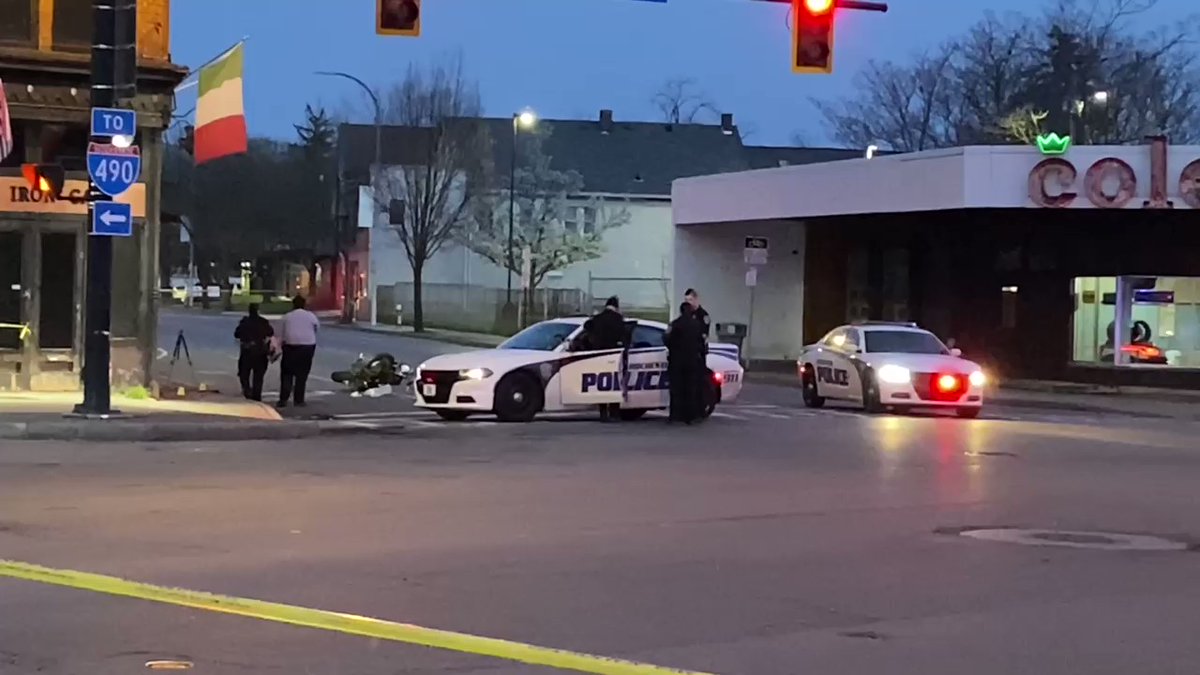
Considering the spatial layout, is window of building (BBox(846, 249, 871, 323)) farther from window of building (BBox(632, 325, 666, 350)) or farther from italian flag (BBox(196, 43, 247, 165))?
italian flag (BBox(196, 43, 247, 165))

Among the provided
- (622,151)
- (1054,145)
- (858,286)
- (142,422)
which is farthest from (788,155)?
(142,422)

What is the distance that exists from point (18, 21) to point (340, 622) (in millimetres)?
16148

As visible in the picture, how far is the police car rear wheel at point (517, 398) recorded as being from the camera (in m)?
21.3

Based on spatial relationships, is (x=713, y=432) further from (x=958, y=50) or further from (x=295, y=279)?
(x=295, y=279)

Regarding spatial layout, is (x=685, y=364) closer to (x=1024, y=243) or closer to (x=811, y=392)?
(x=811, y=392)

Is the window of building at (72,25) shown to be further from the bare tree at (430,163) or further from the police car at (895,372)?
the bare tree at (430,163)

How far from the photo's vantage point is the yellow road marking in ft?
24.7

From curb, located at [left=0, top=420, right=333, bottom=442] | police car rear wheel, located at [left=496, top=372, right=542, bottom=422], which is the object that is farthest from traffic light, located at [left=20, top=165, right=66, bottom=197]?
police car rear wheel, located at [left=496, top=372, right=542, bottom=422]

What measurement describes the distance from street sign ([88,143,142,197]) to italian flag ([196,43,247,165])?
3728 millimetres

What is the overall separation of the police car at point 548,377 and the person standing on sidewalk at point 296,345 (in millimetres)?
2503

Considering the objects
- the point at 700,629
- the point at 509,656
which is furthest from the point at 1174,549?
the point at 509,656

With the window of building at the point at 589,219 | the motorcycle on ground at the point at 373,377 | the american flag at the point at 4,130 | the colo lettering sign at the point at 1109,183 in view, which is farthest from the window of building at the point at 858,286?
the window of building at the point at 589,219

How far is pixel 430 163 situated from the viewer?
6291 cm

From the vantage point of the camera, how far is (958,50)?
7062 centimetres
